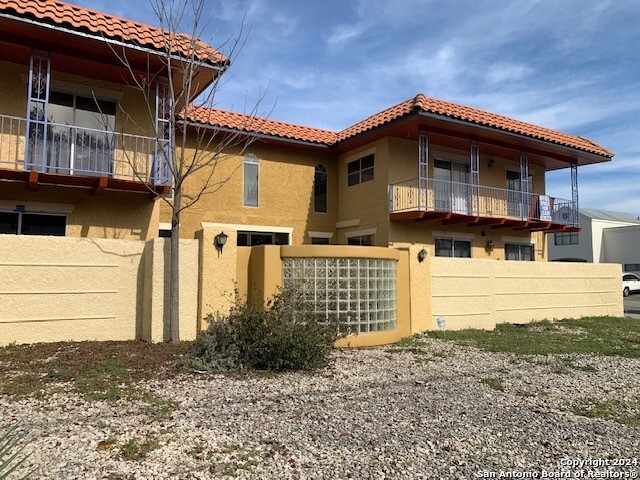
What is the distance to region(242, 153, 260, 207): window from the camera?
16.5 m

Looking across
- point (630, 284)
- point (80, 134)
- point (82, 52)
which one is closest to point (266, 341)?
point (80, 134)

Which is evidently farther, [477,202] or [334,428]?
[477,202]

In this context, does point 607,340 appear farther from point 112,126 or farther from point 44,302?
point 112,126

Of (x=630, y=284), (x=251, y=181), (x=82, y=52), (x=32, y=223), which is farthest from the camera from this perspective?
(x=630, y=284)

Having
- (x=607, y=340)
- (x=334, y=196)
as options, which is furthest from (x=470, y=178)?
(x=607, y=340)

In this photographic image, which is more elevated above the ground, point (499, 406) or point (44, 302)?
point (44, 302)

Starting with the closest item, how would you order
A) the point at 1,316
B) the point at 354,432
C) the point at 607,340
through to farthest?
the point at 354,432 < the point at 1,316 < the point at 607,340

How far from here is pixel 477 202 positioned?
56.6 feet

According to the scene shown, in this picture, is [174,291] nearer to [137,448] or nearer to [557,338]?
[137,448]

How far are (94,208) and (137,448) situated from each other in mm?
9113

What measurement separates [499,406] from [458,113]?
1167 centimetres

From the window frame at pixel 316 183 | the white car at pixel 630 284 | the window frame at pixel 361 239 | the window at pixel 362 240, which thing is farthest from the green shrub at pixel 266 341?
the white car at pixel 630 284

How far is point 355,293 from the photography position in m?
10.0

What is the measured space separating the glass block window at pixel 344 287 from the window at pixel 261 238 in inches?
275
